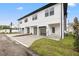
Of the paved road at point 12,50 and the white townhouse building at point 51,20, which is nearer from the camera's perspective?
the paved road at point 12,50

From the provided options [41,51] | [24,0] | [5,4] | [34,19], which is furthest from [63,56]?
[34,19]

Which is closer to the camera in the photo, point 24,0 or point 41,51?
point 41,51

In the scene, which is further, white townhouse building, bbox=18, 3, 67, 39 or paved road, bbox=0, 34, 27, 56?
white townhouse building, bbox=18, 3, 67, 39

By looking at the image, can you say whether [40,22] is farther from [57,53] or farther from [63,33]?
[57,53]

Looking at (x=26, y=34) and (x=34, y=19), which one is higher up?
(x=34, y=19)

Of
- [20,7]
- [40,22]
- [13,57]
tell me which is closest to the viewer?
[13,57]

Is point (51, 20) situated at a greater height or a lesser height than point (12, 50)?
greater

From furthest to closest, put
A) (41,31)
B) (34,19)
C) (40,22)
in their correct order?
(34,19), (40,22), (41,31)

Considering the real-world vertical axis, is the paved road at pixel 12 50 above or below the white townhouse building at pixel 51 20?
below

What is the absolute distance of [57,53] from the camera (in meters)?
9.13

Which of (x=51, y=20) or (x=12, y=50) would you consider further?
(x=51, y=20)

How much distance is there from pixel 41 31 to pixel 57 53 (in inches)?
229

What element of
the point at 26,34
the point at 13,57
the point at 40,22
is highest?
the point at 40,22

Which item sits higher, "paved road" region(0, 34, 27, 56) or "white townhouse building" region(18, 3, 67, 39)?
"white townhouse building" region(18, 3, 67, 39)
